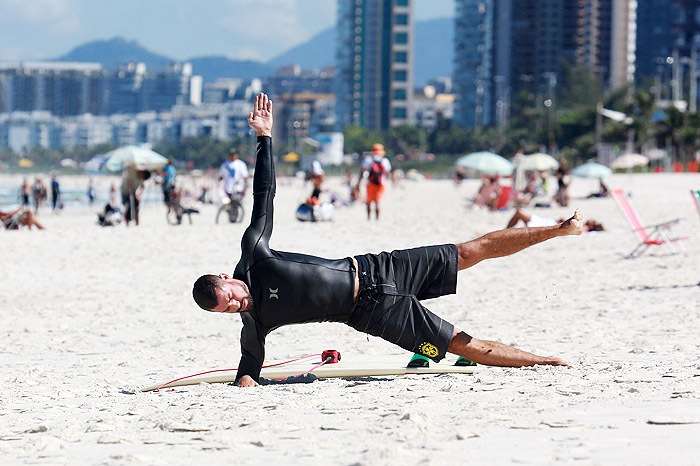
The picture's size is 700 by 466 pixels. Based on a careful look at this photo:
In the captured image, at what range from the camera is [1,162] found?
15362cm

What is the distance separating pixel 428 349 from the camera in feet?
15.6

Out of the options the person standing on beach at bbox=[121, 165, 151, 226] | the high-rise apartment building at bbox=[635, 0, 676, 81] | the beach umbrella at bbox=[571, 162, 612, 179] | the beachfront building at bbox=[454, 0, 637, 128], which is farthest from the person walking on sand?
the high-rise apartment building at bbox=[635, 0, 676, 81]

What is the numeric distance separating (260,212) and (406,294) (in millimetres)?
803

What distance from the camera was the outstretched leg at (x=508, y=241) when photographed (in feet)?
15.3

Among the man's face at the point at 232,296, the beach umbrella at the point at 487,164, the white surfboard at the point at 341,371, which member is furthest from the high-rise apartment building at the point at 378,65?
the man's face at the point at 232,296

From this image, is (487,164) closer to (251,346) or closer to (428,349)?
(428,349)

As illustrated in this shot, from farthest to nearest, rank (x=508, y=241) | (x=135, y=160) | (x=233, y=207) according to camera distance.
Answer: (x=135, y=160)
(x=233, y=207)
(x=508, y=241)

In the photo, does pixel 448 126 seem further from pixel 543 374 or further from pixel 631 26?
pixel 543 374

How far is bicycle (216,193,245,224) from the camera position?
17.7 meters

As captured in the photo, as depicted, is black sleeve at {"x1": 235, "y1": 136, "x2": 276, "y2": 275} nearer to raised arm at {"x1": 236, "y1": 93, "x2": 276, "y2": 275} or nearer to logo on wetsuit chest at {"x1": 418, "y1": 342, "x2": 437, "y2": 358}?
raised arm at {"x1": 236, "y1": 93, "x2": 276, "y2": 275}

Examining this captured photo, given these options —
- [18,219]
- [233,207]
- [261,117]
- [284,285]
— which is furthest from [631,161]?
[284,285]

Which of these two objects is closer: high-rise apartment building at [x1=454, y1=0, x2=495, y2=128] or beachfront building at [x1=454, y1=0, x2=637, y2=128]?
beachfront building at [x1=454, y1=0, x2=637, y2=128]

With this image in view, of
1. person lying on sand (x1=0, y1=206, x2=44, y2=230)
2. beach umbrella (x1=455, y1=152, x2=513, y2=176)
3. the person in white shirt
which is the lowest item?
person lying on sand (x1=0, y1=206, x2=44, y2=230)

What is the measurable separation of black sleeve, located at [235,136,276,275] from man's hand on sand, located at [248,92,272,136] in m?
0.04
